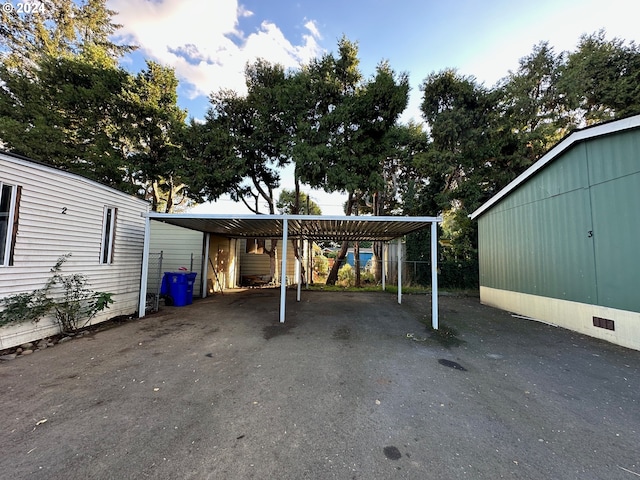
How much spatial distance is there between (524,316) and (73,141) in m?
17.3

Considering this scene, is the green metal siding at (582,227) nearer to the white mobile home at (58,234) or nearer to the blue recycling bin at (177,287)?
the blue recycling bin at (177,287)

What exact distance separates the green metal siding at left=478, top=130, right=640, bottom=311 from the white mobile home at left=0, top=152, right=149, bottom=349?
9777 millimetres

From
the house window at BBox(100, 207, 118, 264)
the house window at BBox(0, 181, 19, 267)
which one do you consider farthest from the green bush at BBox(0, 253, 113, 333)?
the house window at BBox(100, 207, 118, 264)

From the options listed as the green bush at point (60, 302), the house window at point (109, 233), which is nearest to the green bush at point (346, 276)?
the house window at point (109, 233)

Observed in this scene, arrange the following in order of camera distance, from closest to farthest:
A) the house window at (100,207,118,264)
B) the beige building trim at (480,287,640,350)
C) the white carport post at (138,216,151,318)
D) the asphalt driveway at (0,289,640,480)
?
the asphalt driveway at (0,289,640,480), the beige building trim at (480,287,640,350), the house window at (100,207,118,264), the white carport post at (138,216,151,318)

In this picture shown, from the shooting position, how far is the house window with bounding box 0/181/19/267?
378 cm

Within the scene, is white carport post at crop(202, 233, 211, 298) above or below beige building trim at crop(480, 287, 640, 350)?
above

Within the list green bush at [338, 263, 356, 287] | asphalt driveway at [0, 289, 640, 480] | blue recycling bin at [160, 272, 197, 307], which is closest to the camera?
asphalt driveway at [0, 289, 640, 480]

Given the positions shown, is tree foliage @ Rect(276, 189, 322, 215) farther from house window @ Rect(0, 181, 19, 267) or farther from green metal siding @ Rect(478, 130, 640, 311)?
house window @ Rect(0, 181, 19, 267)

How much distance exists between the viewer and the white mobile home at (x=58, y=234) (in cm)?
384

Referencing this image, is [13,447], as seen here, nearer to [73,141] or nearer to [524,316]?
[524,316]

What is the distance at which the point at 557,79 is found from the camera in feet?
39.6

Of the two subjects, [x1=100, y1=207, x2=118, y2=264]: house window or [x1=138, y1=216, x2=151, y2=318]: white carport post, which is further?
[x1=138, y1=216, x2=151, y2=318]: white carport post

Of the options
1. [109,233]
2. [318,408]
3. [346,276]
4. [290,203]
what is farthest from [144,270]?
[290,203]
